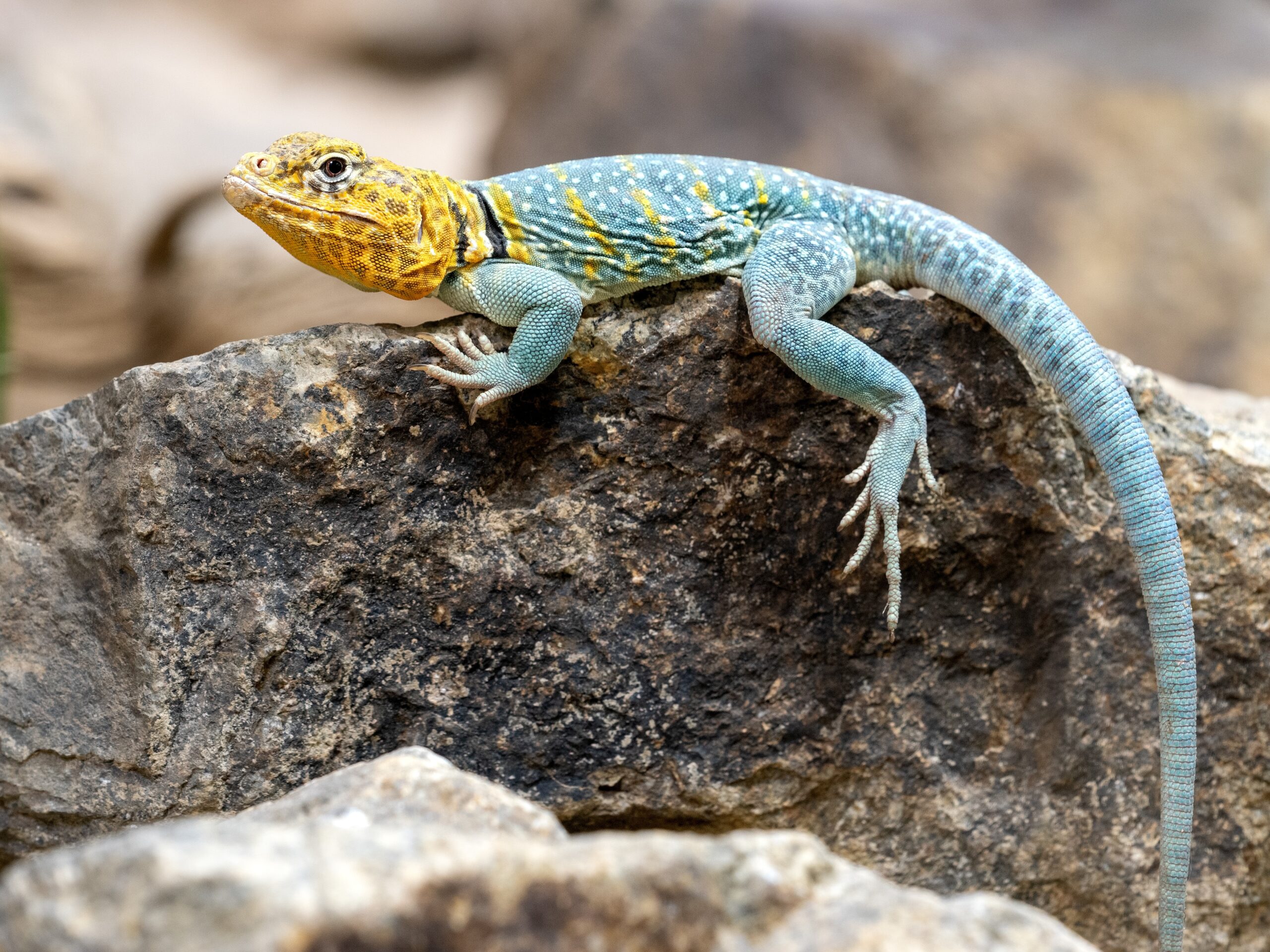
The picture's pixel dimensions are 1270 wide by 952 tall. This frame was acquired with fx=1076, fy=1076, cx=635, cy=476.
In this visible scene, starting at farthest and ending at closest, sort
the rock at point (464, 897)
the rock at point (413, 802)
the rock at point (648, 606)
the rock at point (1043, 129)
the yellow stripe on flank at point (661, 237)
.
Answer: the rock at point (1043, 129) → the yellow stripe on flank at point (661, 237) → the rock at point (648, 606) → the rock at point (413, 802) → the rock at point (464, 897)

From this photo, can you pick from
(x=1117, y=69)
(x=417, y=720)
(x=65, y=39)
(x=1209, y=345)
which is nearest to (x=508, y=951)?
(x=417, y=720)

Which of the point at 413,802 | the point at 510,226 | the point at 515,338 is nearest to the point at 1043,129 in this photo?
the point at 510,226

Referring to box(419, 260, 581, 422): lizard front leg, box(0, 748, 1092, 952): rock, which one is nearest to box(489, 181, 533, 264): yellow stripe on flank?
box(419, 260, 581, 422): lizard front leg

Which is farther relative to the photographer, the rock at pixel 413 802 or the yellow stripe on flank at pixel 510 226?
the yellow stripe on flank at pixel 510 226

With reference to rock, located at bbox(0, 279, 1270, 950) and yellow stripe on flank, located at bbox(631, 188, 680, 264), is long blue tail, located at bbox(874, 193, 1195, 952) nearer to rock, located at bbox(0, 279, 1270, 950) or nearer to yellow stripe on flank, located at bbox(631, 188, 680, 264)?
rock, located at bbox(0, 279, 1270, 950)

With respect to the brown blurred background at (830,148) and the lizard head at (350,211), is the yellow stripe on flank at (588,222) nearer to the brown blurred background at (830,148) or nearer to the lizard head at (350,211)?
the lizard head at (350,211)

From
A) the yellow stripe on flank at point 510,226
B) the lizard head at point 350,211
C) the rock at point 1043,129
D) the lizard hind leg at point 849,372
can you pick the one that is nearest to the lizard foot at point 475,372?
the lizard head at point 350,211

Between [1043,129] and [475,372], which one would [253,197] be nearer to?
[475,372]
